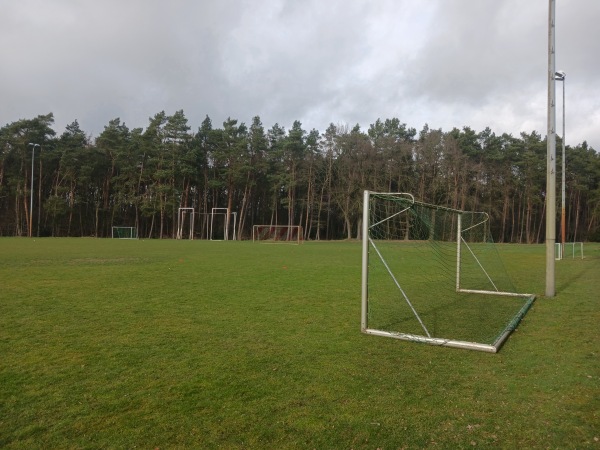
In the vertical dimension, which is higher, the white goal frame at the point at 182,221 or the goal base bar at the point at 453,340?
the white goal frame at the point at 182,221

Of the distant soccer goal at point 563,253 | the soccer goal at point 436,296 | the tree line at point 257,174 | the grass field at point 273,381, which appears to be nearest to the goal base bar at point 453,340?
the soccer goal at point 436,296

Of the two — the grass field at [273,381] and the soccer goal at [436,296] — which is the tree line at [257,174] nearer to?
the soccer goal at [436,296]

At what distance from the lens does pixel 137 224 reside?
55.0m

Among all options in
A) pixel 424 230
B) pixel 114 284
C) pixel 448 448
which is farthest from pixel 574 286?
pixel 114 284

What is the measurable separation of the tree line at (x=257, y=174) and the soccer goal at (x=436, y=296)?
1406 inches

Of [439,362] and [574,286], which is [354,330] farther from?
[574,286]

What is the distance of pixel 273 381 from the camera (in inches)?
158

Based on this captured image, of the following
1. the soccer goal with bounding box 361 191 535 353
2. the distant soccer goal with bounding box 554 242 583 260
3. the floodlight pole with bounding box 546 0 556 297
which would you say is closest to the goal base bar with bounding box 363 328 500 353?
the soccer goal with bounding box 361 191 535 353

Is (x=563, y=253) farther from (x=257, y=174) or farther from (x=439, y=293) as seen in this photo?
(x=257, y=174)

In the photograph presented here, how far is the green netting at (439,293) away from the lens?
6230 mm

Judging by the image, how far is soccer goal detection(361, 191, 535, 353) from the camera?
5844mm

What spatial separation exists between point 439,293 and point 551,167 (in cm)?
382

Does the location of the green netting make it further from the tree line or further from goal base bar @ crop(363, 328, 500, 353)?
the tree line

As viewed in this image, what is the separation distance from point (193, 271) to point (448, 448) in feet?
36.6
